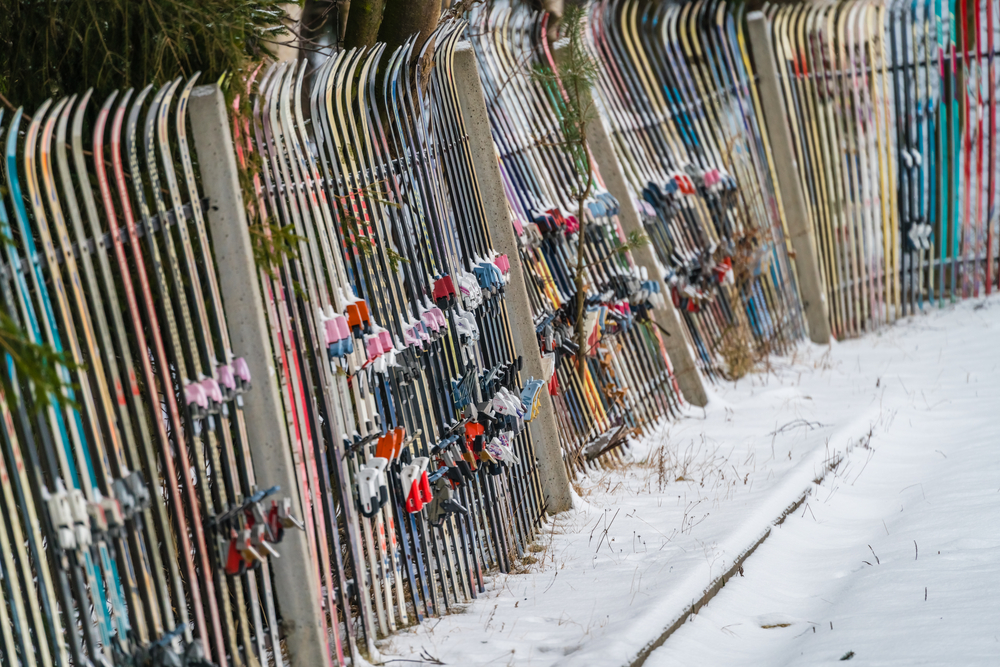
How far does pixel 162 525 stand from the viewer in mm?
2529

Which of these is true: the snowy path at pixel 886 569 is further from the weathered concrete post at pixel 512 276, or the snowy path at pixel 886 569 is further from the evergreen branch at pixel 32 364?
the evergreen branch at pixel 32 364

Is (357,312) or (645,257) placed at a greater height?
(357,312)

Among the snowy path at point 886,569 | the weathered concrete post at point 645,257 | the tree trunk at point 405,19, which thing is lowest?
the snowy path at point 886,569

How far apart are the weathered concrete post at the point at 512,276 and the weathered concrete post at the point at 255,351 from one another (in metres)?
1.86

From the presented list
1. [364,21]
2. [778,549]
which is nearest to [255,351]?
[364,21]

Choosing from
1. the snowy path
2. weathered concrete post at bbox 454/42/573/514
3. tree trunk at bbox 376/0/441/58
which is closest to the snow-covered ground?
the snowy path

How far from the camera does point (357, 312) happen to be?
10.6 feet

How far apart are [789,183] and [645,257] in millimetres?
2356

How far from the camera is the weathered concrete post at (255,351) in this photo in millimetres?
2756

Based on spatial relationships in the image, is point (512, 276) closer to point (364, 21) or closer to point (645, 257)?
point (364, 21)

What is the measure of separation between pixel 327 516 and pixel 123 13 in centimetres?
166

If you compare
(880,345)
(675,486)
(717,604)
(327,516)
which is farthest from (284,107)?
(880,345)

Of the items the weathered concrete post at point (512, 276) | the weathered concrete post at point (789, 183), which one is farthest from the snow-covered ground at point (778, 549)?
the weathered concrete post at point (789, 183)

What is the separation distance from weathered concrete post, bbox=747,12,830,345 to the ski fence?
26mm
